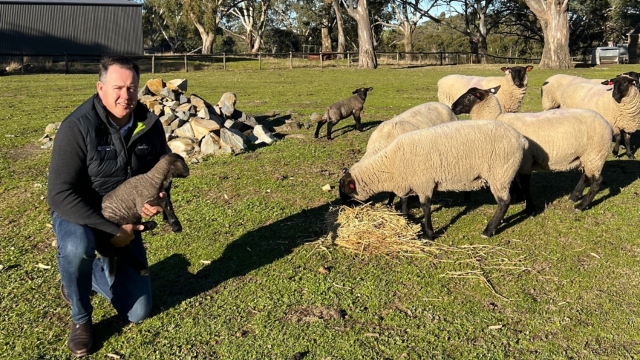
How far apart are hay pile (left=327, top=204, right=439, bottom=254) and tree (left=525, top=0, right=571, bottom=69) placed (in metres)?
30.2

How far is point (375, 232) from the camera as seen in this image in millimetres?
5836

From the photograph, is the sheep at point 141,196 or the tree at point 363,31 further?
the tree at point 363,31

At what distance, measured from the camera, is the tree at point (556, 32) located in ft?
104

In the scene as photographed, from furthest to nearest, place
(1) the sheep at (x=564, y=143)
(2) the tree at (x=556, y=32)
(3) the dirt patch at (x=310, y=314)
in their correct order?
(2) the tree at (x=556, y=32), (1) the sheep at (x=564, y=143), (3) the dirt patch at (x=310, y=314)

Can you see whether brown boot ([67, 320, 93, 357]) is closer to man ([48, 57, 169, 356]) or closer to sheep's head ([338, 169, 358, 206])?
man ([48, 57, 169, 356])

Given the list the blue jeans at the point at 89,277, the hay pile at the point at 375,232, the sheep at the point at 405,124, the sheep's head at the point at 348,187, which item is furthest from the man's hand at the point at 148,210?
the sheep at the point at 405,124

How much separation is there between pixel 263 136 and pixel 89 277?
7.47m

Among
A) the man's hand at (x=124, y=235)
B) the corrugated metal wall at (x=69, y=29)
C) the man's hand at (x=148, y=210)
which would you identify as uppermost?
the corrugated metal wall at (x=69, y=29)

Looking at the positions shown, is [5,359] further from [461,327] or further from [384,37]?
[384,37]

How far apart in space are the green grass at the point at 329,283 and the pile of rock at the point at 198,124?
162 centimetres

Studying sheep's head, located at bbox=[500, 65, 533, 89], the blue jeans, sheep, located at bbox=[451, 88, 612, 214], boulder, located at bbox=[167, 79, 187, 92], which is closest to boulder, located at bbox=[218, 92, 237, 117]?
boulder, located at bbox=[167, 79, 187, 92]

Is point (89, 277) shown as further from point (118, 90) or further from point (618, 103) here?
point (618, 103)

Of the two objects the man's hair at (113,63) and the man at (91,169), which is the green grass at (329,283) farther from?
the man's hair at (113,63)

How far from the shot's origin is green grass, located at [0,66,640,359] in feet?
12.9
